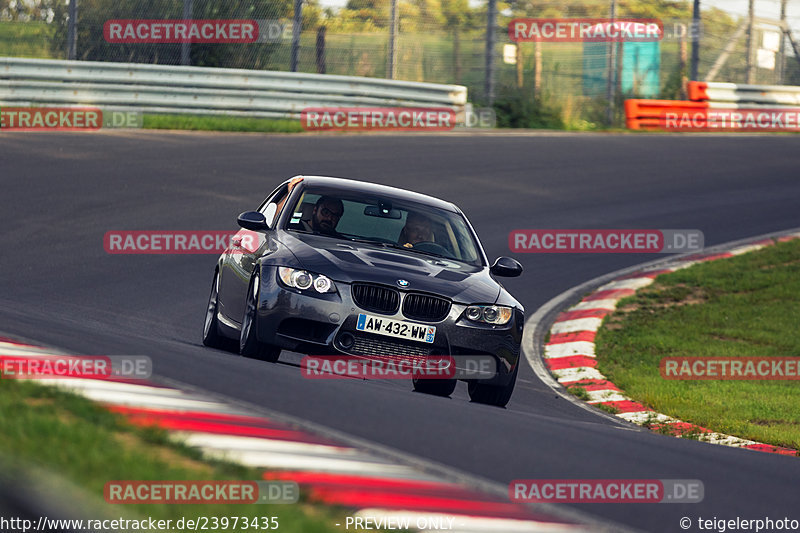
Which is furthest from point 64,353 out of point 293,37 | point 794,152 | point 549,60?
point 549,60

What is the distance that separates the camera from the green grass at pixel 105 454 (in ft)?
12.0

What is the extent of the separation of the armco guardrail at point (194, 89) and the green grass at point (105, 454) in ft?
48.8

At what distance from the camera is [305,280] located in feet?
25.5

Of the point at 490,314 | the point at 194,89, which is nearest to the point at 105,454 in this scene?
the point at 490,314

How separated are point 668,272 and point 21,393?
11.1 m

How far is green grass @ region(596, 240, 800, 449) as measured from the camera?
9.34m

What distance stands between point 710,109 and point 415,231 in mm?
20205
